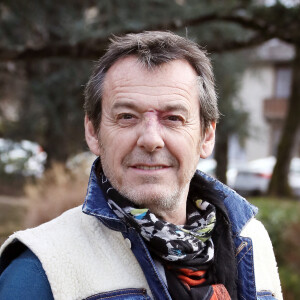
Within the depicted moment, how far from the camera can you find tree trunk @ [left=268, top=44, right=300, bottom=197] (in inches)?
531

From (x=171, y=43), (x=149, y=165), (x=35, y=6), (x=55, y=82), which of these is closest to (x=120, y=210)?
(x=149, y=165)

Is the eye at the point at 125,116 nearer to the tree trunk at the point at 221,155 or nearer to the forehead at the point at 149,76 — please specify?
the forehead at the point at 149,76

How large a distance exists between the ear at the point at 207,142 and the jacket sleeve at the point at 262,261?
371mm

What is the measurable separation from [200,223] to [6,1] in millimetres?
7707

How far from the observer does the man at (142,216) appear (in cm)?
179

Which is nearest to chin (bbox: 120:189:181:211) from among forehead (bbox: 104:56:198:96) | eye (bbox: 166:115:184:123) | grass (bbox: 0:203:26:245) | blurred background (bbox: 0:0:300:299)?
eye (bbox: 166:115:184:123)

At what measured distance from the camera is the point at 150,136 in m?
1.93

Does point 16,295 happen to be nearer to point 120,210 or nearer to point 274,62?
point 120,210

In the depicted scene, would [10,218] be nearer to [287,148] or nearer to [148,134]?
[287,148]

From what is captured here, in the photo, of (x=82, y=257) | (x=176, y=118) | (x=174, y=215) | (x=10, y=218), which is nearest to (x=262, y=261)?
(x=174, y=215)

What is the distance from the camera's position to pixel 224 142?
17625mm

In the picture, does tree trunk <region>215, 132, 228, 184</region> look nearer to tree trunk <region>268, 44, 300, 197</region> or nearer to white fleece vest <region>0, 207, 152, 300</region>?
tree trunk <region>268, 44, 300, 197</region>

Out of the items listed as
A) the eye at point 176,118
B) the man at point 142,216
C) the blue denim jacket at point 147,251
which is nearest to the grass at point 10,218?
the blue denim jacket at point 147,251

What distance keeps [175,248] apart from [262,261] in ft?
1.82
